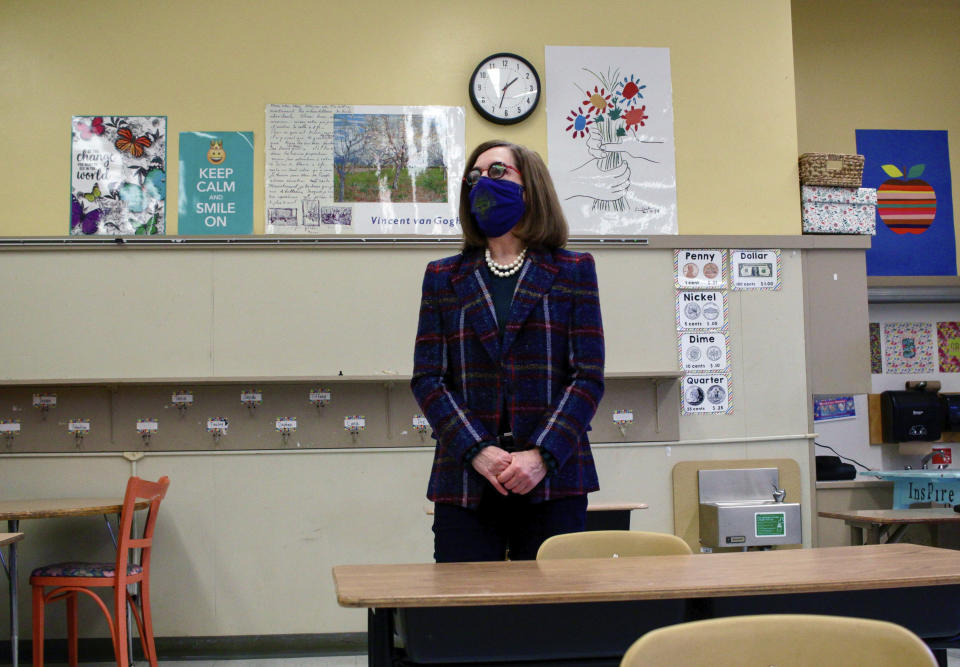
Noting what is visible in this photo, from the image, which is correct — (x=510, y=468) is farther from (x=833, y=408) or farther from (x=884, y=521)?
(x=833, y=408)

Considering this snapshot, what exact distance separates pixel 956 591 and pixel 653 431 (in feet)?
9.32

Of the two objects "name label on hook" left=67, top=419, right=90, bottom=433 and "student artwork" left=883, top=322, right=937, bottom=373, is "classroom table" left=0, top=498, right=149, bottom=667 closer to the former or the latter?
"name label on hook" left=67, top=419, right=90, bottom=433

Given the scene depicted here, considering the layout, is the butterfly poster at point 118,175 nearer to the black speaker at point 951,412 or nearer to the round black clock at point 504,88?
the round black clock at point 504,88

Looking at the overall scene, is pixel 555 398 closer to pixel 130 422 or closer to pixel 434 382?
pixel 434 382

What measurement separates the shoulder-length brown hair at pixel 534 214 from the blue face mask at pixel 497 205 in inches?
1.0

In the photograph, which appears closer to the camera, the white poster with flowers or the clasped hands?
the clasped hands

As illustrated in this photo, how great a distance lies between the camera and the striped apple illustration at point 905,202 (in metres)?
5.56

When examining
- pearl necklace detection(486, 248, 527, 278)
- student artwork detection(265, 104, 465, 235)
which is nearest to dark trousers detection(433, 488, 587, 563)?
pearl necklace detection(486, 248, 527, 278)

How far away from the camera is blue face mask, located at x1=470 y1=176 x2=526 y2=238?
2.05 meters

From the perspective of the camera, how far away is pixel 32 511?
3346 mm

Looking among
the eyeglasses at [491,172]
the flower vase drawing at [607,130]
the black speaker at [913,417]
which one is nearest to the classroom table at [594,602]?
the eyeglasses at [491,172]

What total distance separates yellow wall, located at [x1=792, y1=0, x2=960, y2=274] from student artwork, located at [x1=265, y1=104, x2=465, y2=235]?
2.56 meters

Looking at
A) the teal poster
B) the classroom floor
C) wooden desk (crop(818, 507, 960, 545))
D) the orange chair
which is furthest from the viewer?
the teal poster

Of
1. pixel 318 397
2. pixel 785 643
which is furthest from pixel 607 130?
pixel 785 643
